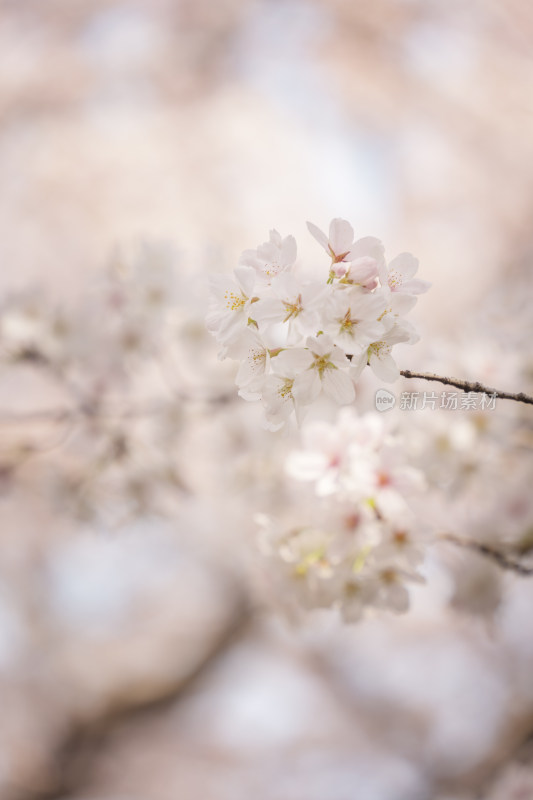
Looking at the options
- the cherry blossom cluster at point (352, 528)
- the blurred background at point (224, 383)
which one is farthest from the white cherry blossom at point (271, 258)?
the blurred background at point (224, 383)

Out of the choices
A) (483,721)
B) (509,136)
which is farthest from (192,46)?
(483,721)

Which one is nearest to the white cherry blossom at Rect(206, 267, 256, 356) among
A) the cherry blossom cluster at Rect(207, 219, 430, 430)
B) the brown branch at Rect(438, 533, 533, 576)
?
the cherry blossom cluster at Rect(207, 219, 430, 430)

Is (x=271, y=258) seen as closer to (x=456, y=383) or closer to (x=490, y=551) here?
(x=456, y=383)

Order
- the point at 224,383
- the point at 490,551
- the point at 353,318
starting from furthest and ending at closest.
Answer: the point at 224,383
the point at 490,551
the point at 353,318

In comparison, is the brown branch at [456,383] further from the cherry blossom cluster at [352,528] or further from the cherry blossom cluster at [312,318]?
the cherry blossom cluster at [352,528]

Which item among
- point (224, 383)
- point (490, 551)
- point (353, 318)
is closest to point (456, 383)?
point (353, 318)

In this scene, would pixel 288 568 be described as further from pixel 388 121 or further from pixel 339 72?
pixel 339 72
